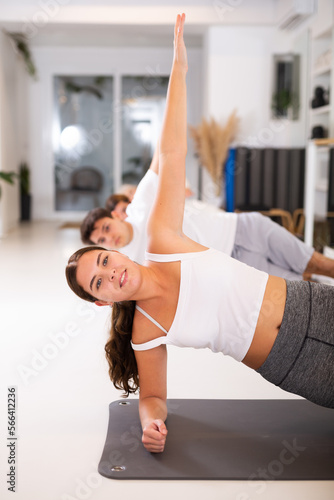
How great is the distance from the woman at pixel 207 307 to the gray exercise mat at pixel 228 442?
0.10m

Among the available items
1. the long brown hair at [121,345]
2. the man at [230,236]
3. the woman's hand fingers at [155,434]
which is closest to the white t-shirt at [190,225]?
the man at [230,236]

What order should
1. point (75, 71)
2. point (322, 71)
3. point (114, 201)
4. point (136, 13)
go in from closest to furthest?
point (114, 201) < point (322, 71) < point (136, 13) < point (75, 71)

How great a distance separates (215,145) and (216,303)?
5.75 meters

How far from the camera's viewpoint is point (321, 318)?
5.54 feet

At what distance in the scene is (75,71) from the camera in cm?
984

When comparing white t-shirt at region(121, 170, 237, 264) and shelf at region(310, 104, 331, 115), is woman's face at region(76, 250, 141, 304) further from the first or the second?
shelf at region(310, 104, 331, 115)

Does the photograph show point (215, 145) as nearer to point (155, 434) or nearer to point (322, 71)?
point (322, 71)

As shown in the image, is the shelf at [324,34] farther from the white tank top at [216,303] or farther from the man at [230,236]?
the white tank top at [216,303]

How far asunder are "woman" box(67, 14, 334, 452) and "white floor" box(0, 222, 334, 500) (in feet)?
0.72

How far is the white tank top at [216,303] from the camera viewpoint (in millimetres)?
1698

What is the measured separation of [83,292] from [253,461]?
2.38 ft

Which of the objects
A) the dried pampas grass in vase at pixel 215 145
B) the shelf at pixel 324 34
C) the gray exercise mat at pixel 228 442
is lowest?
the gray exercise mat at pixel 228 442

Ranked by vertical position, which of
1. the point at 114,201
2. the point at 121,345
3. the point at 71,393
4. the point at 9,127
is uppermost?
the point at 9,127

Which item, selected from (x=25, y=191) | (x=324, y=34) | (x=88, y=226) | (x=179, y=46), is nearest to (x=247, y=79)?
(x=324, y=34)
